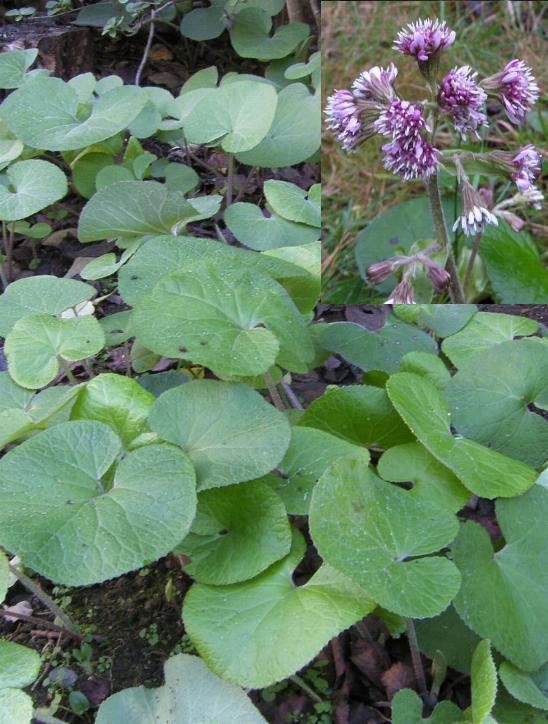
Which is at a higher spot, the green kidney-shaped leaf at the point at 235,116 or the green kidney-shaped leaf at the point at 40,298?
the green kidney-shaped leaf at the point at 235,116

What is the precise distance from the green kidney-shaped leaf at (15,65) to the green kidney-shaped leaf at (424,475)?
1.14 m

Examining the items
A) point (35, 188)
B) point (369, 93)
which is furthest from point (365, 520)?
point (35, 188)

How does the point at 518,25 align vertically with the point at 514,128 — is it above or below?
above

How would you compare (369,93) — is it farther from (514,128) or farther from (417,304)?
(514,128)

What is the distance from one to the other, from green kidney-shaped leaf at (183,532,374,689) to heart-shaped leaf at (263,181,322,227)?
71 centimetres

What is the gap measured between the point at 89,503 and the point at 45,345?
0.35 meters

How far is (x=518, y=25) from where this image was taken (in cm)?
190

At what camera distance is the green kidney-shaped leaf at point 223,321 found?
0.84 m

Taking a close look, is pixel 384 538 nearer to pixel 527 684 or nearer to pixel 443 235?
pixel 527 684

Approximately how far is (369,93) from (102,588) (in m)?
0.77

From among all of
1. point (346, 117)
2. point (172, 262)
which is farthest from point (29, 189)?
point (346, 117)

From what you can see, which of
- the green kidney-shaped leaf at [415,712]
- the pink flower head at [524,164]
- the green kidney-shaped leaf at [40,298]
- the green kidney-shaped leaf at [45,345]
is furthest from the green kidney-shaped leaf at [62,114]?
the green kidney-shaped leaf at [415,712]

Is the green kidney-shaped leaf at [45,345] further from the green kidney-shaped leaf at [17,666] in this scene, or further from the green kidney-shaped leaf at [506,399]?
the green kidney-shaped leaf at [506,399]

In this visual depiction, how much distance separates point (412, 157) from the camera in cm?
108
